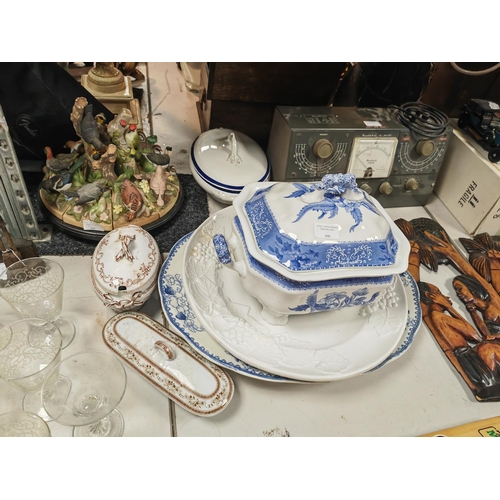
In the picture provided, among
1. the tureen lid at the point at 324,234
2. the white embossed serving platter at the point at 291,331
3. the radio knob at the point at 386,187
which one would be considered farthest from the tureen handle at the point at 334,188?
the radio knob at the point at 386,187

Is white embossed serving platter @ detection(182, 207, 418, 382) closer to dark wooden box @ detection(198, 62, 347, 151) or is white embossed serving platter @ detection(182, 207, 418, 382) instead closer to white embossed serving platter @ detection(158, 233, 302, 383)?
white embossed serving platter @ detection(158, 233, 302, 383)

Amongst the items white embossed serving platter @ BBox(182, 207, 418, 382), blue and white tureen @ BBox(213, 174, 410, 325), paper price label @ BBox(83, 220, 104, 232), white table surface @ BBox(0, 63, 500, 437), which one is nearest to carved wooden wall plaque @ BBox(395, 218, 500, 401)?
white table surface @ BBox(0, 63, 500, 437)

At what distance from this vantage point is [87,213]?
3.36 feet

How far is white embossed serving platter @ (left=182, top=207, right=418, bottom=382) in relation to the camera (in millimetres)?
785

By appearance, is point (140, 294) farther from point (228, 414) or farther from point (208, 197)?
point (208, 197)

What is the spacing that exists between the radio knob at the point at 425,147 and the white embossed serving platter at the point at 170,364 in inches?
31.6

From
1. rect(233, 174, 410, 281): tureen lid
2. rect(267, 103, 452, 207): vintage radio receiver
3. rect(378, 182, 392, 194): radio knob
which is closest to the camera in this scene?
rect(233, 174, 410, 281): tureen lid

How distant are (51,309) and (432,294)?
84cm

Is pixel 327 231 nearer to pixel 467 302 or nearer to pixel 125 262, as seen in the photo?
pixel 125 262

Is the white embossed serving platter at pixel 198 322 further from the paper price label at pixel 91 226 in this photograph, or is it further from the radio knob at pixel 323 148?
the radio knob at pixel 323 148

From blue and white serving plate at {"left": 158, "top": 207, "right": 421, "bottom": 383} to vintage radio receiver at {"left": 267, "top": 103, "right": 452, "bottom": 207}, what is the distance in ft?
1.25

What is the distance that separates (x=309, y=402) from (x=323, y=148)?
2.03ft

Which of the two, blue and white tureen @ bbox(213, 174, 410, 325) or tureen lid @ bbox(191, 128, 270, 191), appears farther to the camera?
tureen lid @ bbox(191, 128, 270, 191)
